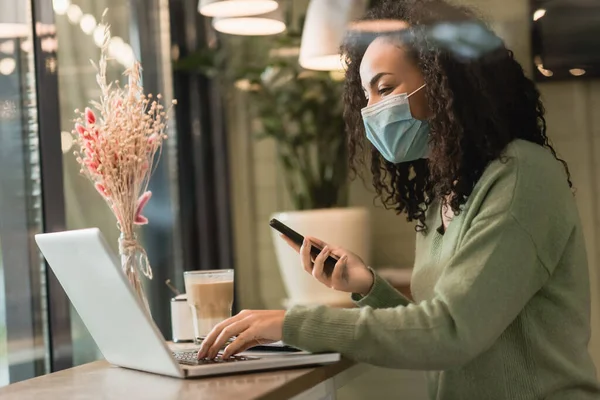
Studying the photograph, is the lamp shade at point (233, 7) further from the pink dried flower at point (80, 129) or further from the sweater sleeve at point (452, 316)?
the sweater sleeve at point (452, 316)

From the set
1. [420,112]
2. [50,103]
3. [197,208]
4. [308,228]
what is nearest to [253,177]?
[197,208]

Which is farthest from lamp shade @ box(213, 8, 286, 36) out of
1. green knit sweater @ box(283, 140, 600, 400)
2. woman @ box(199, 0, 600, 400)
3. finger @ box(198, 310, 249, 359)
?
finger @ box(198, 310, 249, 359)

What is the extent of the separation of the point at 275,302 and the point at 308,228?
601 millimetres

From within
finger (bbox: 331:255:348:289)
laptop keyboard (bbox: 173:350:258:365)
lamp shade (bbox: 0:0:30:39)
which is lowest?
laptop keyboard (bbox: 173:350:258:365)

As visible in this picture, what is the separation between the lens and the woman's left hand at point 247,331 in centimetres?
115

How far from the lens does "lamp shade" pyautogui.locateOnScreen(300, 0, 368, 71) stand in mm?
2418

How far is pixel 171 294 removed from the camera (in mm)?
2592

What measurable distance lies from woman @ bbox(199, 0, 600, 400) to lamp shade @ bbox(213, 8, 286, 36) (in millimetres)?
885

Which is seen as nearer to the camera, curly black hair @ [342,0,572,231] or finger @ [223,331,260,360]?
finger @ [223,331,260,360]

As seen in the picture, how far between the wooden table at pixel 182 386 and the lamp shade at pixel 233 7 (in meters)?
1.21

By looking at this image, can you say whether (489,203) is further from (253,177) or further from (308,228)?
(253,177)

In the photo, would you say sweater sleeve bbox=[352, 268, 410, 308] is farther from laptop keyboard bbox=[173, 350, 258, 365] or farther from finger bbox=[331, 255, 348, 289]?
laptop keyboard bbox=[173, 350, 258, 365]

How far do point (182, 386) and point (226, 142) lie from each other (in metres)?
2.02

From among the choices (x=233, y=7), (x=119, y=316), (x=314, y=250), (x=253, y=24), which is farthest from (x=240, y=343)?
(x=253, y=24)
